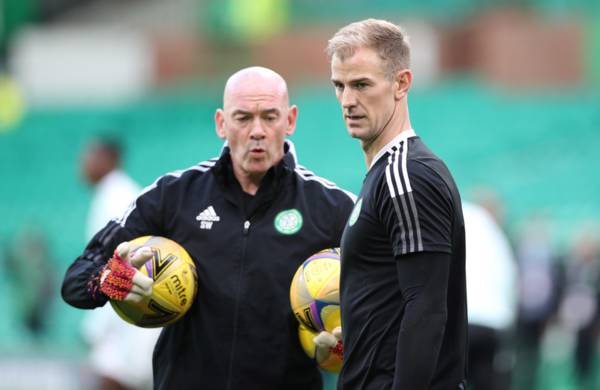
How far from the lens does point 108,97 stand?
25.7 m

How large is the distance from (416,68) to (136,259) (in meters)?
19.8

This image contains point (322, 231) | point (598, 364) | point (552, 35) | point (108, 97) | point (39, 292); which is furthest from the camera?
point (108, 97)

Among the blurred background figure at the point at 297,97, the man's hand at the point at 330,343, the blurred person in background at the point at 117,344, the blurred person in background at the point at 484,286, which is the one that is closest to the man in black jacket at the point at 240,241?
the man's hand at the point at 330,343

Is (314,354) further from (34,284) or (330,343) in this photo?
(34,284)

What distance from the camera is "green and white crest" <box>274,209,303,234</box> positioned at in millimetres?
5438

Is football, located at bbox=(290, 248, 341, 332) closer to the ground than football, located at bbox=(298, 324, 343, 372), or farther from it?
farther from it

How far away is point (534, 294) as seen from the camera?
14570mm

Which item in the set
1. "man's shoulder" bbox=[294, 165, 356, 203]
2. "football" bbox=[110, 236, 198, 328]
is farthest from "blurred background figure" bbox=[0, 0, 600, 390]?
"football" bbox=[110, 236, 198, 328]

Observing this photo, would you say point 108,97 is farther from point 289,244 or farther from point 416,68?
point 289,244

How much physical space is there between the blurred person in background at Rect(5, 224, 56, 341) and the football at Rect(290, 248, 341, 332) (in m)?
13.3

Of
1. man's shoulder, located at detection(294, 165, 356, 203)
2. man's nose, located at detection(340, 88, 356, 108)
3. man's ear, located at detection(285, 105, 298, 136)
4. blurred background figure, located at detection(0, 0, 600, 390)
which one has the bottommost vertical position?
man's shoulder, located at detection(294, 165, 356, 203)

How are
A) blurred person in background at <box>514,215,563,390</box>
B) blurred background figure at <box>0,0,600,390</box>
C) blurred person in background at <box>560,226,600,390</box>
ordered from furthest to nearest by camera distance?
blurred background figure at <box>0,0,600,390</box> → blurred person in background at <box>514,215,563,390</box> → blurred person in background at <box>560,226,600,390</box>

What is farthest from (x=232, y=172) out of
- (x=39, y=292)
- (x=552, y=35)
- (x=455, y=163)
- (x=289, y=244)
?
(x=552, y=35)

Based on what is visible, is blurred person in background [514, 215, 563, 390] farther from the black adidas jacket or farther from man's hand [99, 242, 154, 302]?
man's hand [99, 242, 154, 302]
